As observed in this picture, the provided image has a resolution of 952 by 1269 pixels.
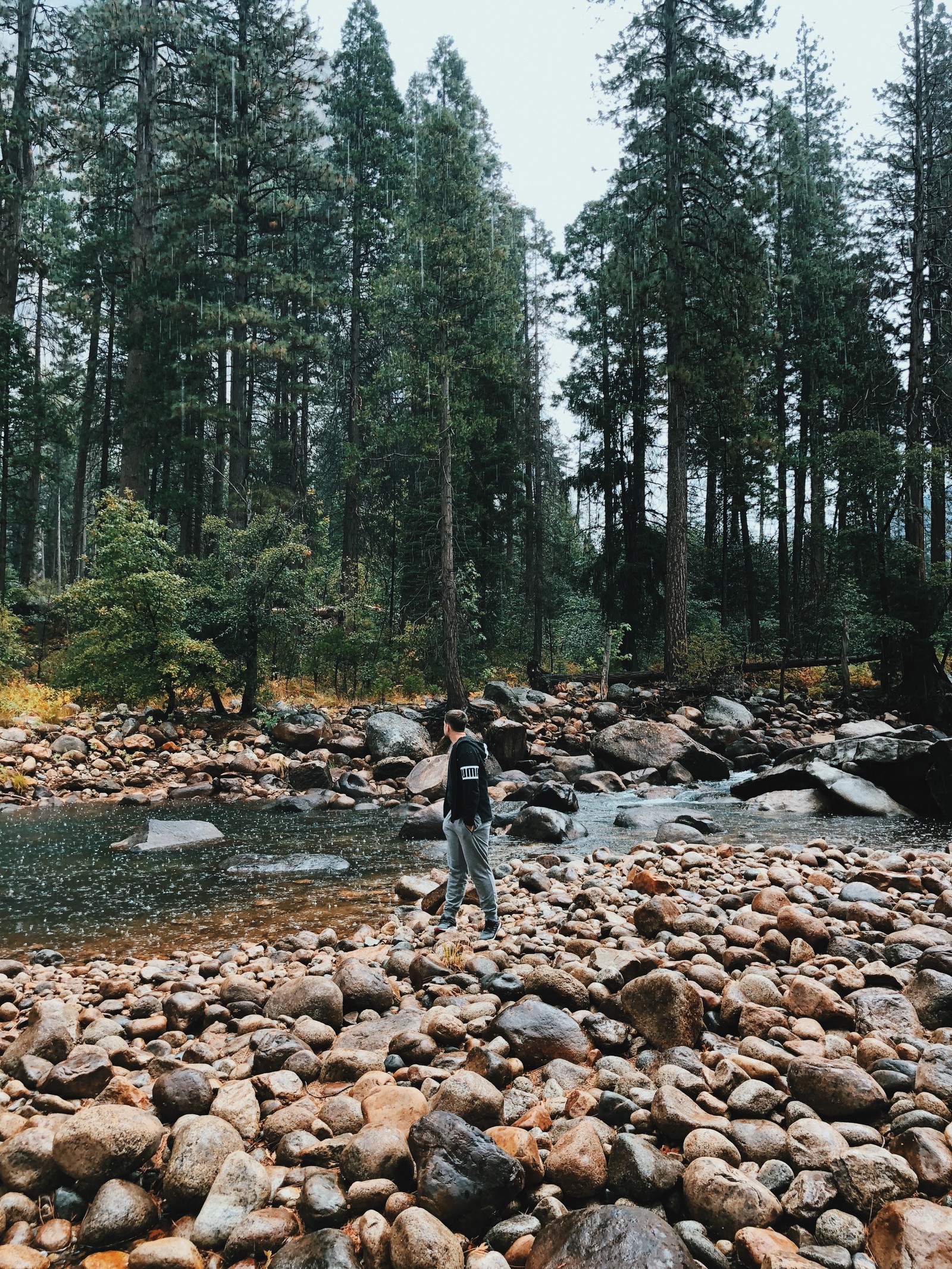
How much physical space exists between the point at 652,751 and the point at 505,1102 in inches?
443

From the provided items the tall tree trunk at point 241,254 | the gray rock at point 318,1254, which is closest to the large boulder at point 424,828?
the gray rock at point 318,1254

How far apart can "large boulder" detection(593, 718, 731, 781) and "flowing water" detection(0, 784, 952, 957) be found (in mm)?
1354

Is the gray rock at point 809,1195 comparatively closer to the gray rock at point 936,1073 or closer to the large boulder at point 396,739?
the gray rock at point 936,1073

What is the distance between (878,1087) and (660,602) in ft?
71.4

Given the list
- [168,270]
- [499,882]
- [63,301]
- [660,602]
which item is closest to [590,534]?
[660,602]

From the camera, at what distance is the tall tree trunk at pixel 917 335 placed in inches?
661

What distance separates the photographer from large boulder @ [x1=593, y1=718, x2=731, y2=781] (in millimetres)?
13234

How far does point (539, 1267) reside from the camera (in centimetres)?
219

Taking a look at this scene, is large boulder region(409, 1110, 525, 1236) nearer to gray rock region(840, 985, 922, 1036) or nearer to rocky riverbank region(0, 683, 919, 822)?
gray rock region(840, 985, 922, 1036)

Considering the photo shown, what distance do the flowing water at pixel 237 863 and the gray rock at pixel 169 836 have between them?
0.46ft

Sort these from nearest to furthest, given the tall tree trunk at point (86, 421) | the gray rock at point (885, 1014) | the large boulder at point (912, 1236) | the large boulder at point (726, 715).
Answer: the large boulder at point (912, 1236), the gray rock at point (885, 1014), the large boulder at point (726, 715), the tall tree trunk at point (86, 421)

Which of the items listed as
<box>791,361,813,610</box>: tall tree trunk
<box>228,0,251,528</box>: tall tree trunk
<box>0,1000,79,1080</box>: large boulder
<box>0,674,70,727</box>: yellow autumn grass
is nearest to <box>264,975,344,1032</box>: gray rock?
<box>0,1000,79,1080</box>: large boulder

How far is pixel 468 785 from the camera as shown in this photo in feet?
17.6

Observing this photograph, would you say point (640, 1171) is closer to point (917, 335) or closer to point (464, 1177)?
point (464, 1177)
